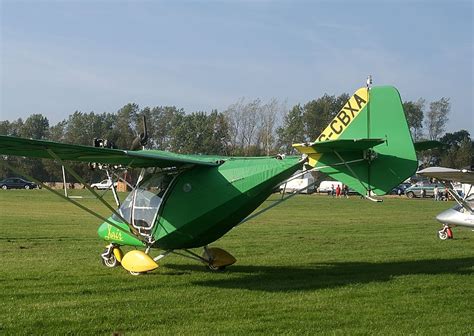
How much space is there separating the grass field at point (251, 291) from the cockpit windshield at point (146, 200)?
3.46 ft

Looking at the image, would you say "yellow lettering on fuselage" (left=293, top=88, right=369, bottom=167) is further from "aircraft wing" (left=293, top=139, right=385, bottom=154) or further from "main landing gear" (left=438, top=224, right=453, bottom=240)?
"main landing gear" (left=438, top=224, right=453, bottom=240)

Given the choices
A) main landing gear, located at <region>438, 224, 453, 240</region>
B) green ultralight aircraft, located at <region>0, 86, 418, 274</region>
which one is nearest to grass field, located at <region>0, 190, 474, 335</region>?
green ultralight aircraft, located at <region>0, 86, 418, 274</region>

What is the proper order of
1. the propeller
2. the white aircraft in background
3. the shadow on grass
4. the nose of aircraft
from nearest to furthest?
the shadow on grass < the propeller < the white aircraft in background < the nose of aircraft

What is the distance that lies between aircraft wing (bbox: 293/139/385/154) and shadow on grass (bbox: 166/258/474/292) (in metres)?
2.32

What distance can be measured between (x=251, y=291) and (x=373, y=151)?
3.25 m

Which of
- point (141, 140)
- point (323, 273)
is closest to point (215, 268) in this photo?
point (323, 273)

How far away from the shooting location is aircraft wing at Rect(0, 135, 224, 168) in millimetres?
9273

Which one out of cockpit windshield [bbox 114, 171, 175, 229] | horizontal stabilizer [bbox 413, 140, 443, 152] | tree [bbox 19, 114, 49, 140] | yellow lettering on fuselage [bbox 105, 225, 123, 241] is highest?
tree [bbox 19, 114, 49, 140]

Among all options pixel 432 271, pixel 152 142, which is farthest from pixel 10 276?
pixel 152 142

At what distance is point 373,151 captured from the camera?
10.5 meters

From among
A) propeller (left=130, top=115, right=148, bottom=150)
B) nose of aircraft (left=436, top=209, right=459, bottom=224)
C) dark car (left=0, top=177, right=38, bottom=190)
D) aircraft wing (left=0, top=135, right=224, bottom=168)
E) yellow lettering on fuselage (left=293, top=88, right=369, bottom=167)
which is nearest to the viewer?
aircraft wing (left=0, top=135, right=224, bottom=168)

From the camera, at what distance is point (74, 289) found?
959 centimetres

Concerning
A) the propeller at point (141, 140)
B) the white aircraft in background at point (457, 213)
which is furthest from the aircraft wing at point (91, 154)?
the white aircraft in background at point (457, 213)

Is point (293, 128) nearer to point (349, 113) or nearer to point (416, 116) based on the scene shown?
point (416, 116)
